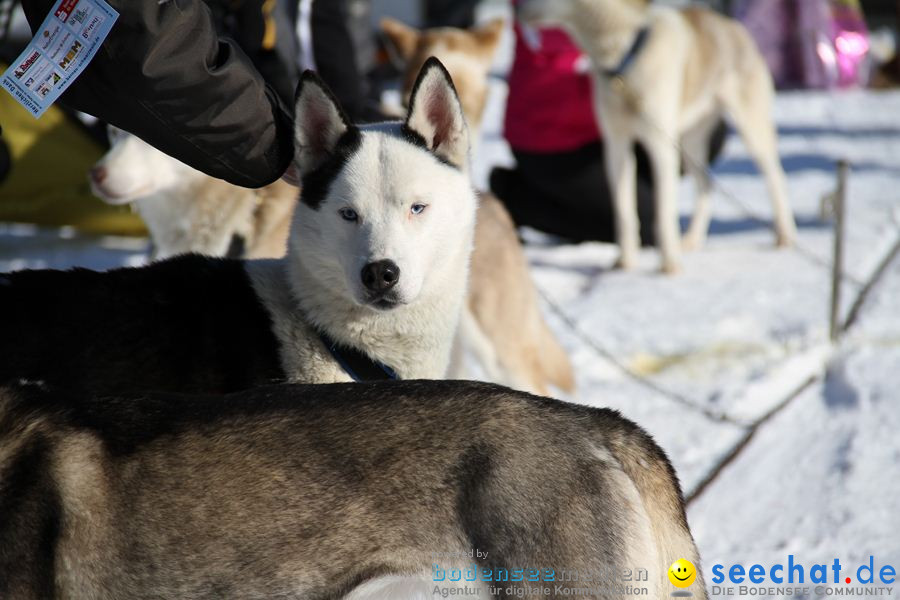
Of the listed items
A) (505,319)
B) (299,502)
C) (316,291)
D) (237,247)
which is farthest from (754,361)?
(299,502)

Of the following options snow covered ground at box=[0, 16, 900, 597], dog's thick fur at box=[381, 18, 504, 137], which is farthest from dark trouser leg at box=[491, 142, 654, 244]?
dog's thick fur at box=[381, 18, 504, 137]

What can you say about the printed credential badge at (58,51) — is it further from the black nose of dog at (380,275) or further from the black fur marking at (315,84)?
the black nose of dog at (380,275)

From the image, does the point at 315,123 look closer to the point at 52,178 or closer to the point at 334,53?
the point at 334,53

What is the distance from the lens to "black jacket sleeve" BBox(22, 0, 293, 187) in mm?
1964

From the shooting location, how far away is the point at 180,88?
2053 millimetres

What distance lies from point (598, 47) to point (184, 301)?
167 inches

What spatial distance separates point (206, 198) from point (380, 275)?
1524mm

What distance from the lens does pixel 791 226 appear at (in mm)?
6426

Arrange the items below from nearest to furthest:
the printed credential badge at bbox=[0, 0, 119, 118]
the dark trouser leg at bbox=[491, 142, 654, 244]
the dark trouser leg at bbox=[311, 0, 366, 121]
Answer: the printed credential badge at bbox=[0, 0, 119, 118] < the dark trouser leg at bbox=[311, 0, 366, 121] < the dark trouser leg at bbox=[491, 142, 654, 244]

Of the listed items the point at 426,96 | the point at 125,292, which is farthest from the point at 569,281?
the point at 125,292

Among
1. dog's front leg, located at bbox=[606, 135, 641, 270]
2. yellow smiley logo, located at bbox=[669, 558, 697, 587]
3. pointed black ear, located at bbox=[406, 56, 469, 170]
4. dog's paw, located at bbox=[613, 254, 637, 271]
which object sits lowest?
dog's paw, located at bbox=[613, 254, 637, 271]

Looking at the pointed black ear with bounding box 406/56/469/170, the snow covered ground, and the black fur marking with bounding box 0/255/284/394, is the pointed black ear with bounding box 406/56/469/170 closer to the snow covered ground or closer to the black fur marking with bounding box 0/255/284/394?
the black fur marking with bounding box 0/255/284/394

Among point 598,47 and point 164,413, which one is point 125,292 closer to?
point 164,413

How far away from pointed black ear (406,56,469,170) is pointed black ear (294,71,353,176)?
176mm
